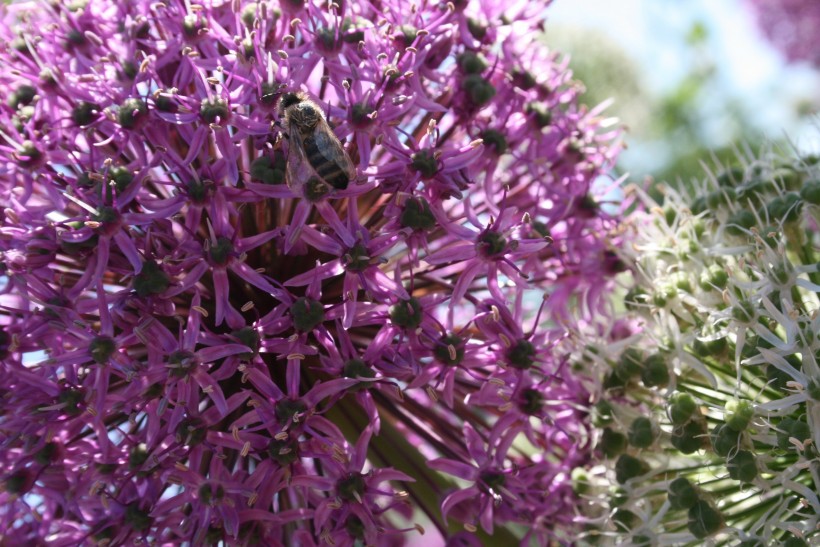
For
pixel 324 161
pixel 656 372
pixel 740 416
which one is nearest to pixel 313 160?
pixel 324 161

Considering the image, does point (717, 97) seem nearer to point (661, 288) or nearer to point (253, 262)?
point (661, 288)

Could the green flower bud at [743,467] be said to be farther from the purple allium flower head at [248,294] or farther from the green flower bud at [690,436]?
the purple allium flower head at [248,294]

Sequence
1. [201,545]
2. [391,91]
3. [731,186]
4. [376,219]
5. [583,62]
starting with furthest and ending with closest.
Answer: [583,62], [731,186], [376,219], [391,91], [201,545]

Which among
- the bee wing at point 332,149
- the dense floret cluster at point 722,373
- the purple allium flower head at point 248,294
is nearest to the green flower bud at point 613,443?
the dense floret cluster at point 722,373

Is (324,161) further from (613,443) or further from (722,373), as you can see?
(722,373)

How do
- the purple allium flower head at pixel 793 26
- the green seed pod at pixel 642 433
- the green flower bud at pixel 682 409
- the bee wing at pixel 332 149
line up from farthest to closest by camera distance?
the purple allium flower head at pixel 793 26
the green seed pod at pixel 642 433
the green flower bud at pixel 682 409
the bee wing at pixel 332 149

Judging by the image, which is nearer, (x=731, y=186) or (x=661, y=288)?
(x=661, y=288)

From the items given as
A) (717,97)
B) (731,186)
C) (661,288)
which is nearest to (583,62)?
(717,97)
